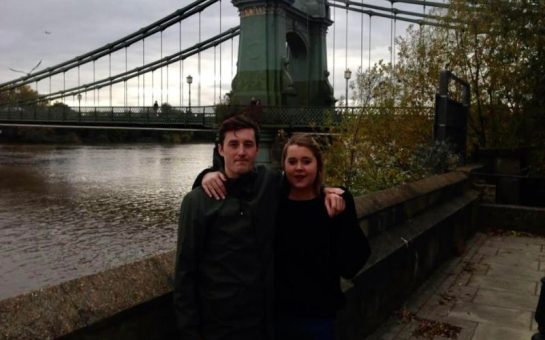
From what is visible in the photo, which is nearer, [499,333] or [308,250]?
[308,250]

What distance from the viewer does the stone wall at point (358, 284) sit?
171cm

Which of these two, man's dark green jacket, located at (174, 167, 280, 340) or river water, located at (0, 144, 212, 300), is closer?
man's dark green jacket, located at (174, 167, 280, 340)

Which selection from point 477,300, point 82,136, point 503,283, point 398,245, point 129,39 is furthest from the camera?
point 82,136

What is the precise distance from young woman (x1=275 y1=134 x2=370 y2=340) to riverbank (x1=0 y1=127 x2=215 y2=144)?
2397 inches

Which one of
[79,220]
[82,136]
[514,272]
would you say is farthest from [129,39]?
[82,136]

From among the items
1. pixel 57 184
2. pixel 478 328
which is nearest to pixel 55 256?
pixel 478 328

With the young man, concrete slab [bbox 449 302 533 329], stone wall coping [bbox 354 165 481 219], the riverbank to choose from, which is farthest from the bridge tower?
the riverbank

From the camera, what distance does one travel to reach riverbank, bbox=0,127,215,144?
67.1 metres

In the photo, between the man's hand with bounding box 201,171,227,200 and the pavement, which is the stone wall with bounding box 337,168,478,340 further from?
the man's hand with bounding box 201,171,227,200

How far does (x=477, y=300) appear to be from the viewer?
176 inches

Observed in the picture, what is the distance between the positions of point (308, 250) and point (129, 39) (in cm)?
3718

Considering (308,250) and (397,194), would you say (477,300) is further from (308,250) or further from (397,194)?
(308,250)

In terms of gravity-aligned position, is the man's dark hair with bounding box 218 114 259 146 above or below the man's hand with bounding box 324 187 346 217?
above

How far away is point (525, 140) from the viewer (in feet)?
34.2
